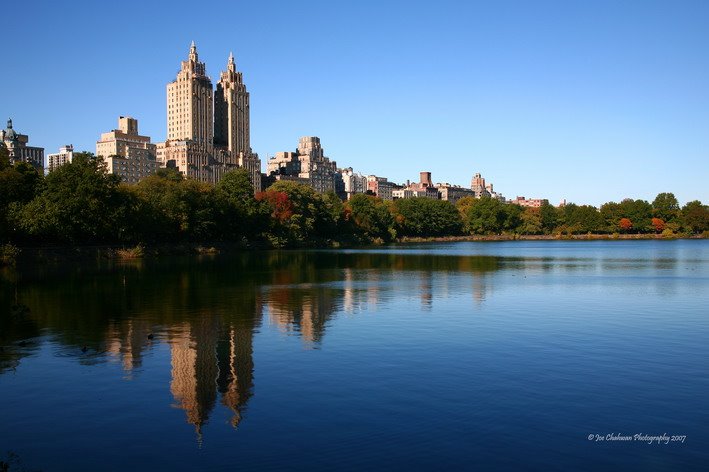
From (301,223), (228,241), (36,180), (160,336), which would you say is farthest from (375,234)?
(160,336)

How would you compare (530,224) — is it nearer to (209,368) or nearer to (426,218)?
(426,218)

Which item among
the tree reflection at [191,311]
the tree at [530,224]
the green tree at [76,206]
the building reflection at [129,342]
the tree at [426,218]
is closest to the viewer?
the tree reflection at [191,311]

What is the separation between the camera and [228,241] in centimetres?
10019

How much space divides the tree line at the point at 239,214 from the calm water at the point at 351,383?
35702mm

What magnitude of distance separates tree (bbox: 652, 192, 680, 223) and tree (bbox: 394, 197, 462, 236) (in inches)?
2213

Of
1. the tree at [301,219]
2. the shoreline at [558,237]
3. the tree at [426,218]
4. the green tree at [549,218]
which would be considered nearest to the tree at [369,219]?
the tree at [426,218]

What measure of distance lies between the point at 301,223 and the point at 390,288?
7803 cm

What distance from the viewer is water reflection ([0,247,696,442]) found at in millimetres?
18386

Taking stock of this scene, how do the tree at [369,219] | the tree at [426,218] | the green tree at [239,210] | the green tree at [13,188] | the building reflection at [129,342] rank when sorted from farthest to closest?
the tree at [426,218] < the tree at [369,219] < the green tree at [239,210] < the green tree at [13,188] < the building reflection at [129,342]

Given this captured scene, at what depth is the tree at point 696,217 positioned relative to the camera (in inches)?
6875

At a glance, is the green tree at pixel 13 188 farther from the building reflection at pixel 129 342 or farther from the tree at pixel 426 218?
the tree at pixel 426 218

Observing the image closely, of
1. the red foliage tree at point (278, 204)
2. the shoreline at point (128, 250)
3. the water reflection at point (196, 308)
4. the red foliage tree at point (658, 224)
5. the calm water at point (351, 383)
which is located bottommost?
the calm water at point (351, 383)

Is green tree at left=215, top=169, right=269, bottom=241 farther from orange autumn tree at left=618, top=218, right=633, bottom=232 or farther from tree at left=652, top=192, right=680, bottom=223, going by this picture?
tree at left=652, top=192, right=680, bottom=223

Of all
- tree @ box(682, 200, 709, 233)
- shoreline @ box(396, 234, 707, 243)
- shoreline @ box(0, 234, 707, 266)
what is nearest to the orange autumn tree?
shoreline @ box(396, 234, 707, 243)
